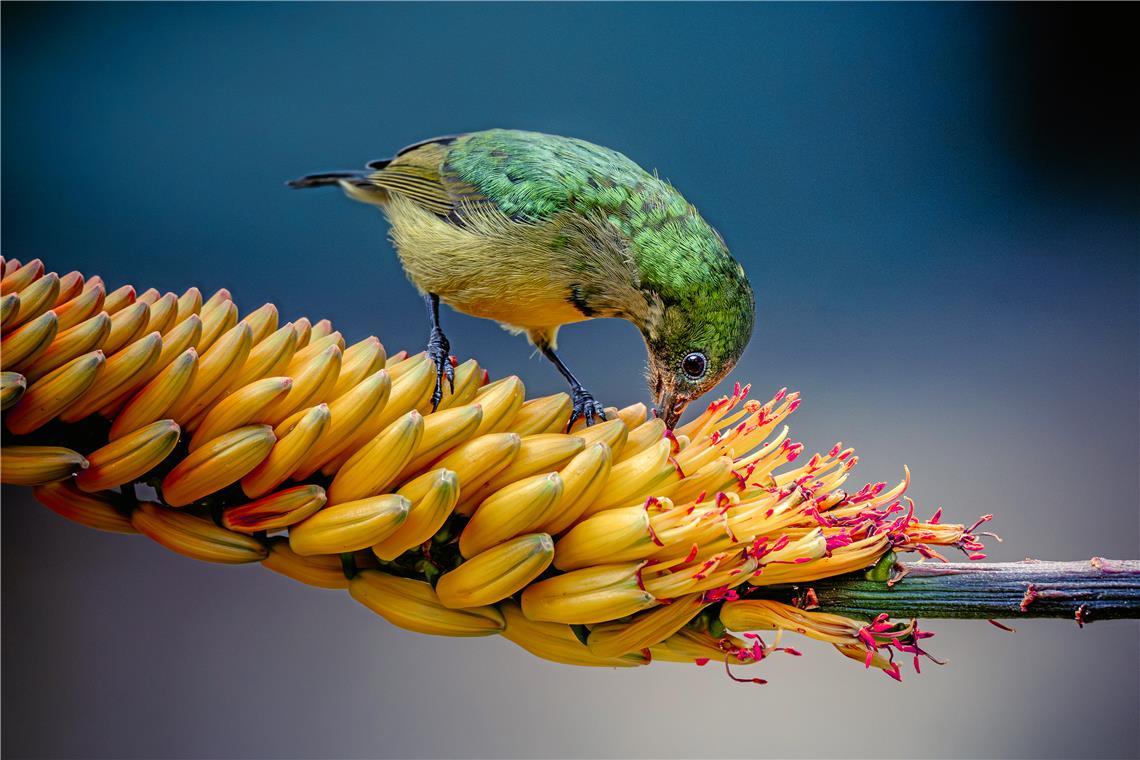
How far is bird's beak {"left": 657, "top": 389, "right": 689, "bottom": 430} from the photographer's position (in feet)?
3.68

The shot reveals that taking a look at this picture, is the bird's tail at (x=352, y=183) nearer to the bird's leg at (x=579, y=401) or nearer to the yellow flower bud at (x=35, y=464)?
the bird's leg at (x=579, y=401)

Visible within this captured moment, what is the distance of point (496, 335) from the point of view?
7.57ft

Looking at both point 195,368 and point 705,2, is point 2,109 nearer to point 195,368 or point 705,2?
point 195,368

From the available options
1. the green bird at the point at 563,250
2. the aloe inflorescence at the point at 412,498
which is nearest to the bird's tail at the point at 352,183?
the green bird at the point at 563,250

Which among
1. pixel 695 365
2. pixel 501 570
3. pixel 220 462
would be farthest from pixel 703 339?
pixel 220 462

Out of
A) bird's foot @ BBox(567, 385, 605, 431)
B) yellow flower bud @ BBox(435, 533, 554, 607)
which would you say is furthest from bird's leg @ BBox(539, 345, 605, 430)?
yellow flower bud @ BBox(435, 533, 554, 607)

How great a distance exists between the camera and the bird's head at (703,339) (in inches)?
43.6

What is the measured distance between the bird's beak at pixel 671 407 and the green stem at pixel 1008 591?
40 centimetres

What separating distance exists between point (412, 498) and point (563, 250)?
66cm

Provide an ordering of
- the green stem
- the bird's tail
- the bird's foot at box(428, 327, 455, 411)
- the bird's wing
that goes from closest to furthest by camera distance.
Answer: the green stem < the bird's foot at box(428, 327, 455, 411) < the bird's wing < the bird's tail

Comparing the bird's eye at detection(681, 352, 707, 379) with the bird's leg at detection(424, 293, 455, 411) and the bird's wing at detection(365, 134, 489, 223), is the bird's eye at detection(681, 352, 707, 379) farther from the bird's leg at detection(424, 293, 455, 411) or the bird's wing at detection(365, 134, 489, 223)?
the bird's wing at detection(365, 134, 489, 223)

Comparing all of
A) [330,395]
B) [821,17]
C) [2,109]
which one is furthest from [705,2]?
[330,395]

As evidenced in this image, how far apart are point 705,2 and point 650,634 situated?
1728 mm

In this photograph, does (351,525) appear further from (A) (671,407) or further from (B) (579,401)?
(B) (579,401)
